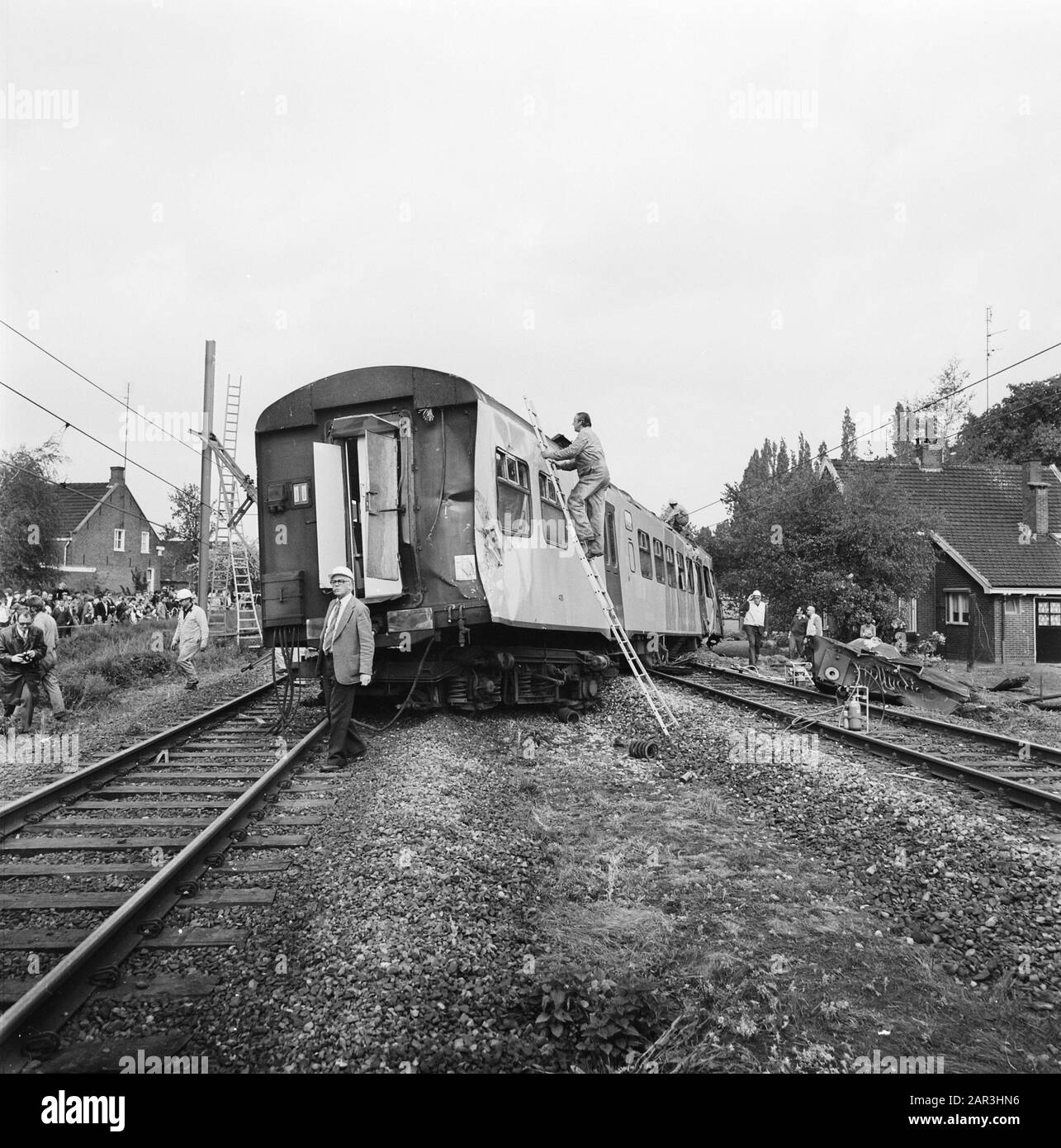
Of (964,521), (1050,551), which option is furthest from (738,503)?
(1050,551)

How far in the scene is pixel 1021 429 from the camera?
44.5 metres

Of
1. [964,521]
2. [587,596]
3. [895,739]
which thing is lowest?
[895,739]

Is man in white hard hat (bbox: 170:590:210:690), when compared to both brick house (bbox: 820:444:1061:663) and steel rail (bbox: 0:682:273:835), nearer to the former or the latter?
steel rail (bbox: 0:682:273:835)

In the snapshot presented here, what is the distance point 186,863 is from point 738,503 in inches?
1322

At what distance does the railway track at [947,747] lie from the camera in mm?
6727

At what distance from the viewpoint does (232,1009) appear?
3.08m

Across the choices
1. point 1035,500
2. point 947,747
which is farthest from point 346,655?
point 1035,500

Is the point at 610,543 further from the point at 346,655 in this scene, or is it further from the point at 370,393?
the point at 346,655

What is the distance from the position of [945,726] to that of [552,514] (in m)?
5.40

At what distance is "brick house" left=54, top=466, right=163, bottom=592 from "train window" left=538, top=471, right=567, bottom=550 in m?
41.7

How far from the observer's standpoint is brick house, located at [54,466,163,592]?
47.2 m

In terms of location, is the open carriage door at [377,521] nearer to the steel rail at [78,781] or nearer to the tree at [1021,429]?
the steel rail at [78,781]

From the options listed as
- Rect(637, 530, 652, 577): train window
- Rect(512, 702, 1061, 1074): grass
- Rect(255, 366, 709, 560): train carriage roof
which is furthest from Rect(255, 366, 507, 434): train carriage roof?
Rect(637, 530, 652, 577): train window
